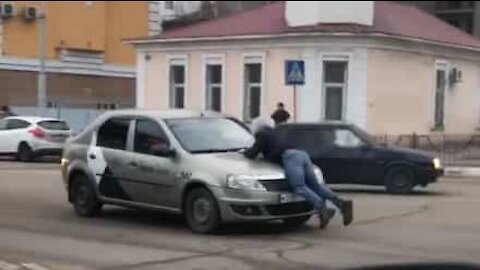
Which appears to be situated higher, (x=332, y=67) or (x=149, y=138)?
(x=332, y=67)

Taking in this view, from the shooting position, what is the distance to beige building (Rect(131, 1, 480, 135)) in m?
32.0

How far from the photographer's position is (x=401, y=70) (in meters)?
33.0

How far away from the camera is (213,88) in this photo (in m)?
35.4

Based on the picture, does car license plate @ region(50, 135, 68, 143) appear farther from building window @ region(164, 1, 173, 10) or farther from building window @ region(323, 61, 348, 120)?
building window @ region(164, 1, 173, 10)

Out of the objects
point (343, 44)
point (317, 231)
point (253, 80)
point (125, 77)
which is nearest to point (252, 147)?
point (317, 231)

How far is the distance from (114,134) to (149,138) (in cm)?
82

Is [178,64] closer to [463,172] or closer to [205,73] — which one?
[205,73]

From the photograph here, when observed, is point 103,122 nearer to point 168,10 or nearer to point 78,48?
point 78,48

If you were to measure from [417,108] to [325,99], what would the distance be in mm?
3465

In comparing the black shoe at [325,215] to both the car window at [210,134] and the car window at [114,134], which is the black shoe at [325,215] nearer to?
the car window at [210,134]

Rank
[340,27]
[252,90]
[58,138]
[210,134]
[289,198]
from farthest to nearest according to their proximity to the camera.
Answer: [252,90], [340,27], [58,138], [210,134], [289,198]

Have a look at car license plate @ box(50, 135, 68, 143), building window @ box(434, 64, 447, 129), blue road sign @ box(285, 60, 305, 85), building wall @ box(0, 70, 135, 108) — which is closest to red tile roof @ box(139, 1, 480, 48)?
building window @ box(434, 64, 447, 129)

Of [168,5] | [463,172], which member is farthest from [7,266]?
[168,5]

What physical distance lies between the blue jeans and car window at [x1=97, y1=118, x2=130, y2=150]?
246cm
